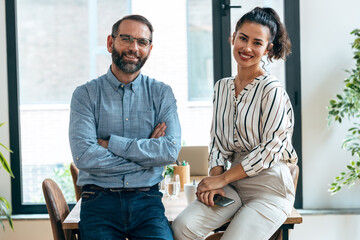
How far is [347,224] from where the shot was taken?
380 cm

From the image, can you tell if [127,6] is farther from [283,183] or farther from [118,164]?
[283,183]

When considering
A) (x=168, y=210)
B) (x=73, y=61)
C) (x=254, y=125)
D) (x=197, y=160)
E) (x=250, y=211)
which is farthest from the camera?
(x=73, y=61)

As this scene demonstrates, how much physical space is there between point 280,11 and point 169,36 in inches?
40.1

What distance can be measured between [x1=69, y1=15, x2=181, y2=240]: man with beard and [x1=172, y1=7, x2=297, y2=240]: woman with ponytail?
0.20 meters

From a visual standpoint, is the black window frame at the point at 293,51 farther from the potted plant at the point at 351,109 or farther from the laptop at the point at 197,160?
the laptop at the point at 197,160

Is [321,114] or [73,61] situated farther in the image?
[73,61]

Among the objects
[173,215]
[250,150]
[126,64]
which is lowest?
[173,215]

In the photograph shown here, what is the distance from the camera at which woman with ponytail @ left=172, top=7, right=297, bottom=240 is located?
2.12 meters

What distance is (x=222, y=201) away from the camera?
2.16 metres

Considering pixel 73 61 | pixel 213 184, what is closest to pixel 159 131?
pixel 213 184

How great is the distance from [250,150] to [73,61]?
242 cm

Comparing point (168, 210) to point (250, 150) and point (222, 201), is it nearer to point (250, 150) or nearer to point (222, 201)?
point (222, 201)

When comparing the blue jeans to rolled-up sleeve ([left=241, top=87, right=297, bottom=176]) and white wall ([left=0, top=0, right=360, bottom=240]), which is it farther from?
white wall ([left=0, top=0, right=360, bottom=240])

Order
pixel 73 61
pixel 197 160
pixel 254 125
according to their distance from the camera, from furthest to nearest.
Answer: pixel 73 61, pixel 197 160, pixel 254 125
